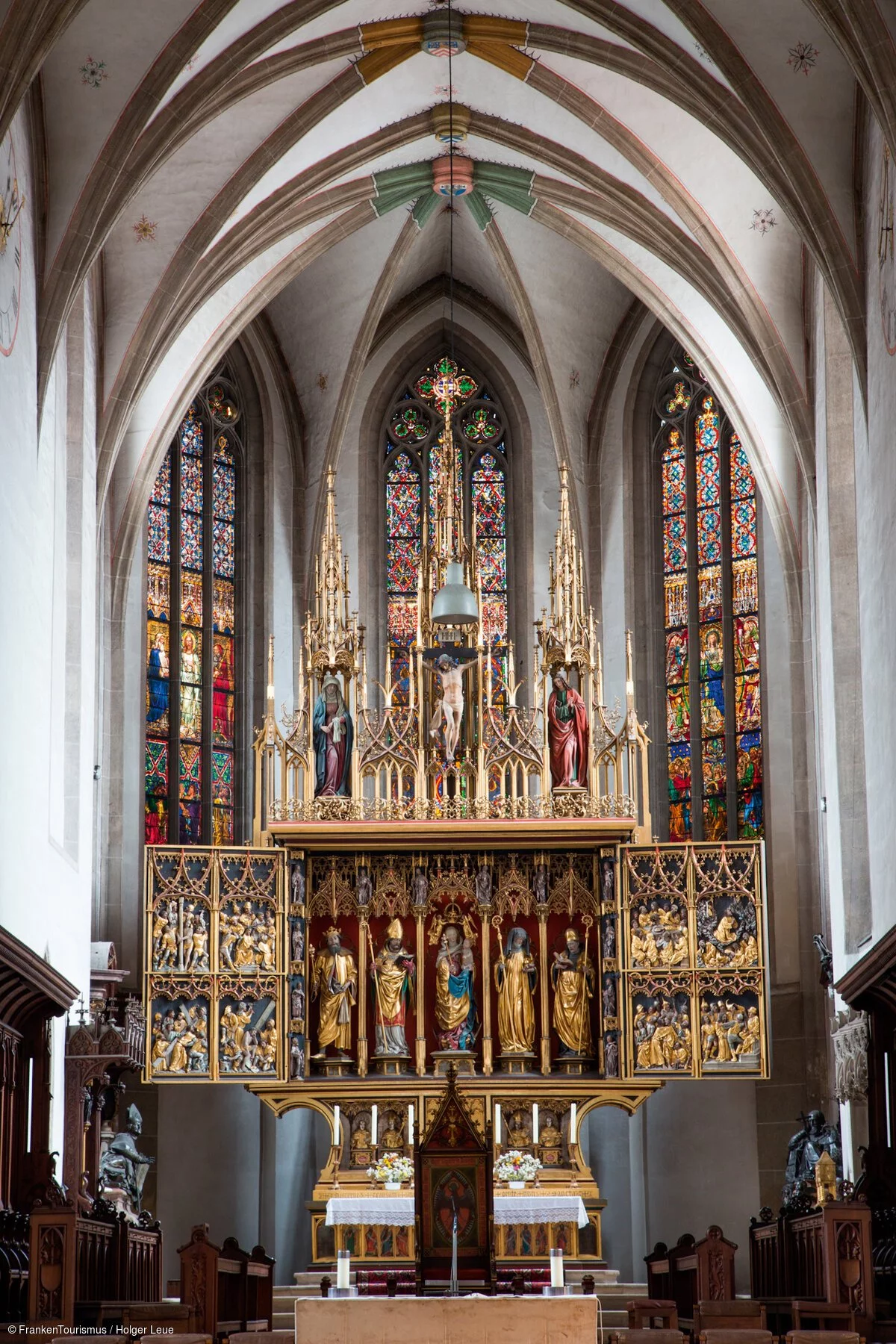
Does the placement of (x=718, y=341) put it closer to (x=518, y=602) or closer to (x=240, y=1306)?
(x=518, y=602)

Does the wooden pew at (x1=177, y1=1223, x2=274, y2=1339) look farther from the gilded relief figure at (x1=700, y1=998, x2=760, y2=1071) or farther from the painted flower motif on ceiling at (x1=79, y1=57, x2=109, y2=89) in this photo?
the painted flower motif on ceiling at (x1=79, y1=57, x2=109, y2=89)

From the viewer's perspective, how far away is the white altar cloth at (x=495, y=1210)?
19047 mm

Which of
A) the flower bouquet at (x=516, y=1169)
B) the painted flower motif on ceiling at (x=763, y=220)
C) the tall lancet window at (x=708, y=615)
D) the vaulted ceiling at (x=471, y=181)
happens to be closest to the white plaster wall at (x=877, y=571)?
the vaulted ceiling at (x=471, y=181)

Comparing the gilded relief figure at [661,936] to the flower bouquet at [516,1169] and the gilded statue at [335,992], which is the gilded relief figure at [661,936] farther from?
the gilded statue at [335,992]

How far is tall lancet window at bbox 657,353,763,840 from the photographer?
965 inches

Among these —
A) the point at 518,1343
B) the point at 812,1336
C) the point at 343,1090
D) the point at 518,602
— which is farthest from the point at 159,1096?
the point at 812,1336

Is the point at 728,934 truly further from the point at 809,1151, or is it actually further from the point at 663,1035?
the point at 809,1151

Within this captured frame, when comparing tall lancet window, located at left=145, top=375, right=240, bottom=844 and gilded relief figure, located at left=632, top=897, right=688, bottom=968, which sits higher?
tall lancet window, located at left=145, top=375, right=240, bottom=844

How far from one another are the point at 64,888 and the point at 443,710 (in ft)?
14.6

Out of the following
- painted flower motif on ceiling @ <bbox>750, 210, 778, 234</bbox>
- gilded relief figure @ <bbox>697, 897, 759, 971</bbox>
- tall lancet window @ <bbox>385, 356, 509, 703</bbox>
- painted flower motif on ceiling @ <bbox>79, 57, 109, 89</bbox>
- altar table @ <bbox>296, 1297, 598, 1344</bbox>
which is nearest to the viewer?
altar table @ <bbox>296, 1297, 598, 1344</bbox>

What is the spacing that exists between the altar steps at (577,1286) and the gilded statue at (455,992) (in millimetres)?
2743

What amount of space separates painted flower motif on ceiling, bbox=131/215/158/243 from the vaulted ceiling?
5cm

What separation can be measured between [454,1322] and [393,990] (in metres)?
9.32

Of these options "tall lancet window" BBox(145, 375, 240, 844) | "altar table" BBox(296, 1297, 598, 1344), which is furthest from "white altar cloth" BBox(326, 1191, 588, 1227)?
"altar table" BBox(296, 1297, 598, 1344)
